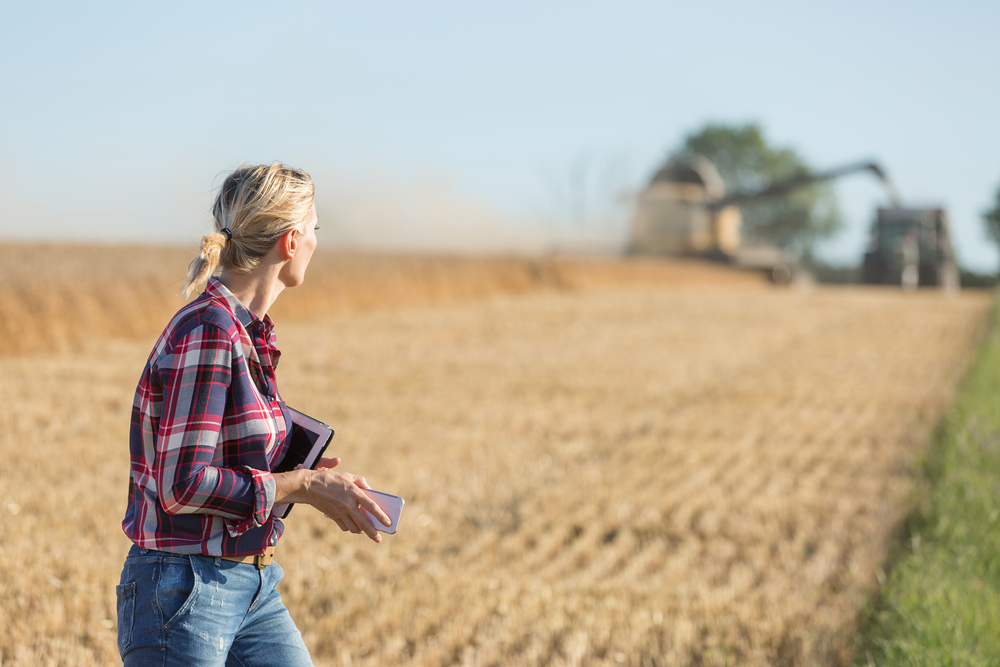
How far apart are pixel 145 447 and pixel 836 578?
12.4 feet

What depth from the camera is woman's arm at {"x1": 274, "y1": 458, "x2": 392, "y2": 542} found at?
192 centimetres

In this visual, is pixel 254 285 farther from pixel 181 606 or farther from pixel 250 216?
pixel 181 606

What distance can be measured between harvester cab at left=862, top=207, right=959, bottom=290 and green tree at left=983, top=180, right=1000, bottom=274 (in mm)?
23312

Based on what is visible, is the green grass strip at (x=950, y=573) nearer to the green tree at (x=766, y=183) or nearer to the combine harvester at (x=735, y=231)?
the combine harvester at (x=735, y=231)

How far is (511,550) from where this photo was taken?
4.91 metres

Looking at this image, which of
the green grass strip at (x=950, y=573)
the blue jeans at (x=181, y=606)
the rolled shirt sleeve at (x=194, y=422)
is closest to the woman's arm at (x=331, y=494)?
the rolled shirt sleeve at (x=194, y=422)

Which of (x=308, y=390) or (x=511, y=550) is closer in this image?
(x=511, y=550)

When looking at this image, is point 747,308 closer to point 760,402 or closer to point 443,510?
point 760,402

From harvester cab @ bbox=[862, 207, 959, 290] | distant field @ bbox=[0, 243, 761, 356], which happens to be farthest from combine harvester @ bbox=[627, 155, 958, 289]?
distant field @ bbox=[0, 243, 761, 356]

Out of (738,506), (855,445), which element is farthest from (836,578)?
(855,445)

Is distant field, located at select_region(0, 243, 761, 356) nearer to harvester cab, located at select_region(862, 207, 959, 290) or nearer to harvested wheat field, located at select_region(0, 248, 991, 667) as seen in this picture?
harvested wheat field, located at select_region(0, 248, 991, 667)

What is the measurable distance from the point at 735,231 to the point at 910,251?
10064 mm

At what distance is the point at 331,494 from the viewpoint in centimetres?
193

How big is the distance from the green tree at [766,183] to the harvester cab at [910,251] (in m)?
41.3
